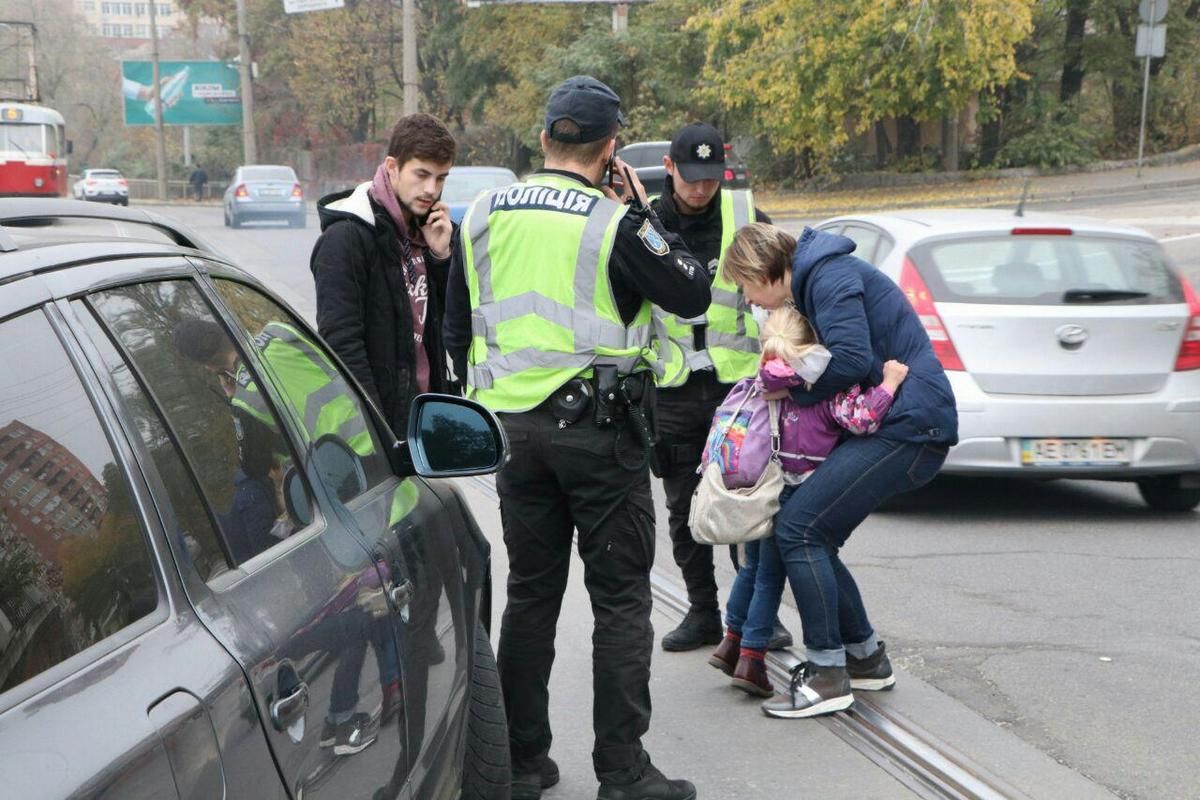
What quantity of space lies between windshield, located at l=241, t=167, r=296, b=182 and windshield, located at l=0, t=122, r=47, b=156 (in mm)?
5220

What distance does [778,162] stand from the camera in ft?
131

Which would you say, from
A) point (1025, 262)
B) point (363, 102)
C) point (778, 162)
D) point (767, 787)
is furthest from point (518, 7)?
point (767, 787)

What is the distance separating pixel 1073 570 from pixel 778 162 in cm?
3390

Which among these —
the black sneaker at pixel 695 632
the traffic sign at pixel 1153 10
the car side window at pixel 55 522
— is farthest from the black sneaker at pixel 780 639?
the traffic sign at pixel 1153 10

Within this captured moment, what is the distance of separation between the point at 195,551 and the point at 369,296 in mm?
2661

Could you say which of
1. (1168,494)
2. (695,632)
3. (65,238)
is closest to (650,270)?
(65,238)

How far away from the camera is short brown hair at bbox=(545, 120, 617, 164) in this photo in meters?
3.93

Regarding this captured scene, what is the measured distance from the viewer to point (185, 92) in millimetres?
68188

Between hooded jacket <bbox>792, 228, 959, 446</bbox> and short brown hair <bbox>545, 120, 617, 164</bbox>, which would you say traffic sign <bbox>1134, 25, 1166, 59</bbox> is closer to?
hooded jacket <bbox>792, 228, 959, 446</bbox>

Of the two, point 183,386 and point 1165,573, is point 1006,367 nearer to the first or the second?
point 1165,573

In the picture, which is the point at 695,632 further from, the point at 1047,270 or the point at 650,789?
the point at 1047,270

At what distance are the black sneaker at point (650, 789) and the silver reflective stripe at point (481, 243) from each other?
132 centimetres

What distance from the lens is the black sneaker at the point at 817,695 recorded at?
4.86 m

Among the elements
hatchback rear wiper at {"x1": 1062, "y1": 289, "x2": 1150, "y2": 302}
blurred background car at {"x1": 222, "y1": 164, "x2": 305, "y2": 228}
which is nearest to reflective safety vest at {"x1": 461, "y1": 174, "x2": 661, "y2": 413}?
hatchback rear wiper at {"x1": 1062, "y1": 289, "x2": 1150, "y2": 302}
